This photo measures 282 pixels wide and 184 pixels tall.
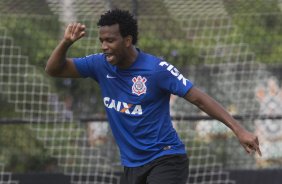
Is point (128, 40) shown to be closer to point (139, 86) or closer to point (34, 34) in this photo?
point (139, 86)

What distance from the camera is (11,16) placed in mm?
8820

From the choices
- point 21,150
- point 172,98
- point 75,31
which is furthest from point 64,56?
point 21,150

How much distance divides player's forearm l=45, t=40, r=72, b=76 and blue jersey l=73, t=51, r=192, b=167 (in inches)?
13.2

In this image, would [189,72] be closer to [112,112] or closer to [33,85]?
[33,85]

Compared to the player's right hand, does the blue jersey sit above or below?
below

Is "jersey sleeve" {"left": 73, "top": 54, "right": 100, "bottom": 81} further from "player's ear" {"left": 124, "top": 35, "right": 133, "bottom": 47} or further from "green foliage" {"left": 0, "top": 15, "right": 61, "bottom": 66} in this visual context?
"green foliage" {"left": 0, "top": 15, "right": 61, "bottom": 66}

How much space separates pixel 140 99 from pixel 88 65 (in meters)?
0.54

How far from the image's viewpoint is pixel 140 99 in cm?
549

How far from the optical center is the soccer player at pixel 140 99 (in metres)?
5.43

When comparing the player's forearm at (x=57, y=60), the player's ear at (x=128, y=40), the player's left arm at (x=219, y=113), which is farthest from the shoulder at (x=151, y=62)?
the player's forearm at (x=57, y=60)

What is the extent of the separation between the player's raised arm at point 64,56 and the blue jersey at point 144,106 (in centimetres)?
33

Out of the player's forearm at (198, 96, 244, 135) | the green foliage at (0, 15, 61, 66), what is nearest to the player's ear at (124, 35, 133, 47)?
the player's forearm at (198, 96, 244, 135)

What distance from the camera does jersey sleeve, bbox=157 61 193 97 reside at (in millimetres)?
5406

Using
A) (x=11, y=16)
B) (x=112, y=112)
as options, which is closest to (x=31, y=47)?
(x=11, y=16)
